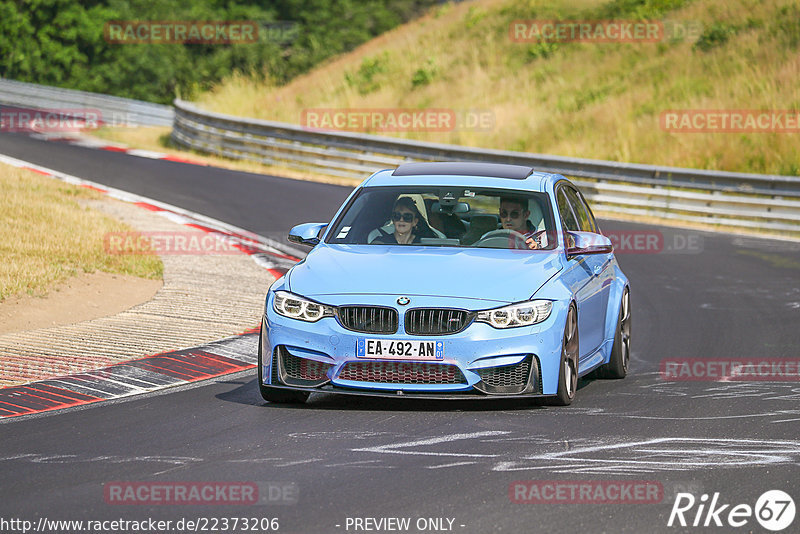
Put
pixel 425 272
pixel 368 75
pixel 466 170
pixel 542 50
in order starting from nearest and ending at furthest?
pixel 425 272 < pixel 466 170 < pixel 542 50 < pixel 368 75

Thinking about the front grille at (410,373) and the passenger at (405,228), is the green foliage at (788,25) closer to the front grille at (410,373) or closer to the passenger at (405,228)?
the passenger at (405,228)

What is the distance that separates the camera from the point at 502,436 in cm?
754

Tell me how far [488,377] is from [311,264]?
1514 millimetres

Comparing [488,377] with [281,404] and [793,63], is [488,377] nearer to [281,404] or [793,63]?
[281,404]

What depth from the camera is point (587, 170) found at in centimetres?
2538

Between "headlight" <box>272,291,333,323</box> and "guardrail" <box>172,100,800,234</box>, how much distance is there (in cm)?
1618

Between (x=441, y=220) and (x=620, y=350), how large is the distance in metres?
1.84

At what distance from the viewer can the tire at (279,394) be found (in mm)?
8453

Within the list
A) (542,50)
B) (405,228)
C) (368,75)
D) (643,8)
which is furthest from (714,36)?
(405,228)

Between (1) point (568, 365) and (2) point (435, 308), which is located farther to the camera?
(1) point (568, 365)

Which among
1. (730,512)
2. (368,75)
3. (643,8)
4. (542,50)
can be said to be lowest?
(730,512)

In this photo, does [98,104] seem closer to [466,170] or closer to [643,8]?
[643,8]

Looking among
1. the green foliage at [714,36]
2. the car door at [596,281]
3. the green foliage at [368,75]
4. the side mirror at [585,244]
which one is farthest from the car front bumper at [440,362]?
the green foliage at [368,75]

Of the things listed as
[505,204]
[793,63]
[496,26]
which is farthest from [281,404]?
[496,26]
